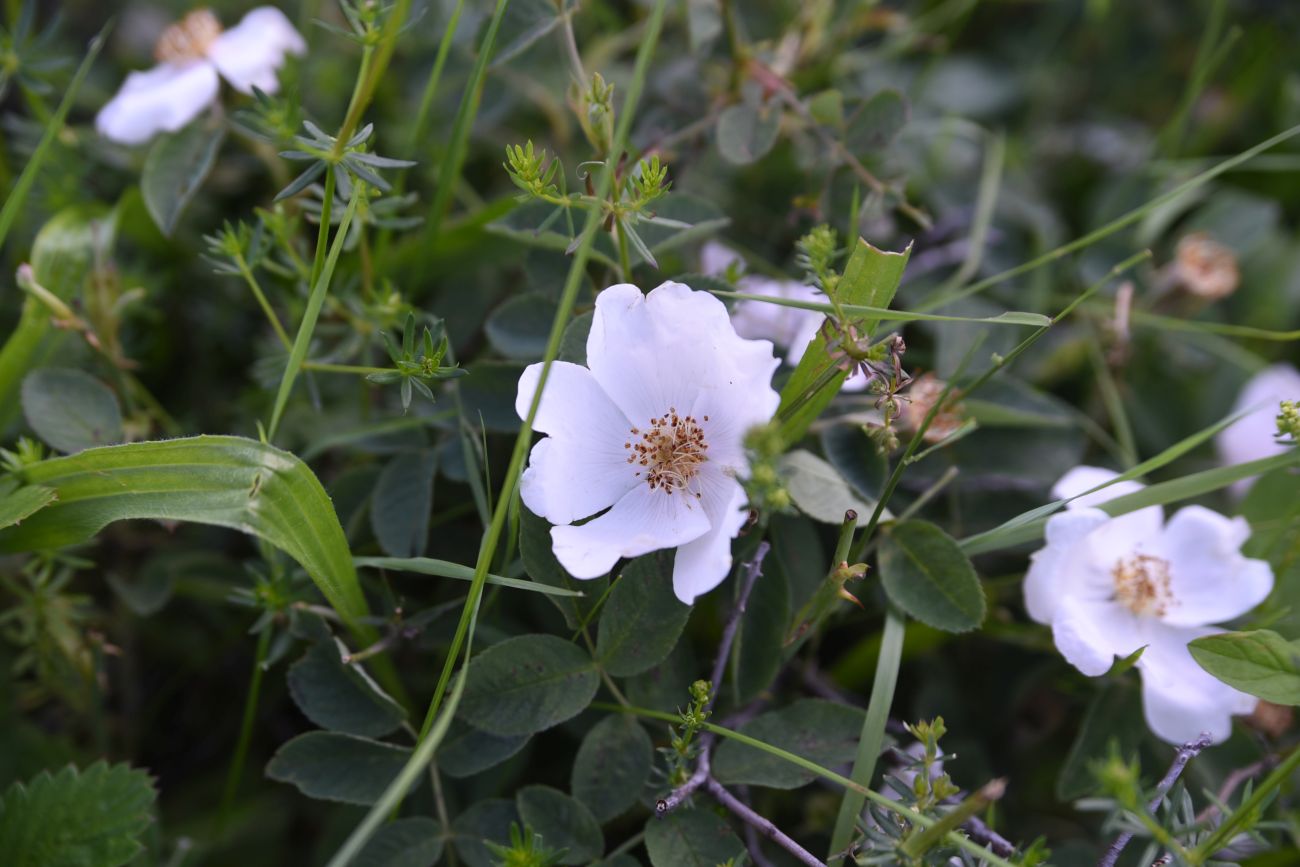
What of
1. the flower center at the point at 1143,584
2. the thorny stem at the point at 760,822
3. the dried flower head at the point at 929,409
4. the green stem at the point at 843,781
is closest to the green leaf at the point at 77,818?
the green stem at the point at 843,781

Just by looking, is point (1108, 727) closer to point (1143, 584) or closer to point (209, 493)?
point (1143, 584)

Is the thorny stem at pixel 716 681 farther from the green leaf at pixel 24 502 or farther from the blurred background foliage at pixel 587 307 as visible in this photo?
the green leaf at pixel 24 502

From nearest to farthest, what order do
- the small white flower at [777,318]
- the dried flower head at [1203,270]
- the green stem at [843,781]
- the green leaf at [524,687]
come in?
the green stem at [843,781], the green leaf at [524,687], the small white flower at [777,318], the dried flower head at [1203,270]

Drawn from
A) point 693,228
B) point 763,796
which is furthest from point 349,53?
point 763,796

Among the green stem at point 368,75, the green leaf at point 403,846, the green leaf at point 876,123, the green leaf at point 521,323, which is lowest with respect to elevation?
the green leaf at point 403,846

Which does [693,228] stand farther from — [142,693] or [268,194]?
[142,693]

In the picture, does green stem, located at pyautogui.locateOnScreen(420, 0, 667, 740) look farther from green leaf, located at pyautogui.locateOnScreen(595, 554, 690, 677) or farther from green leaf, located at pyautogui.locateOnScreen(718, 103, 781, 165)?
green leaf, located at pyautogui.locateOnScreen(718, 103, 781, 165)
